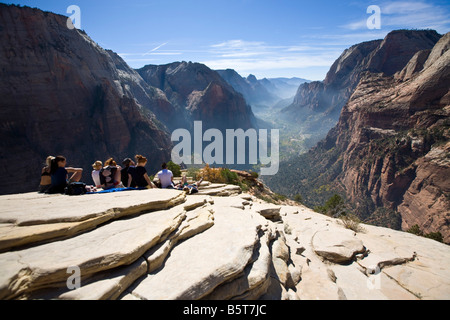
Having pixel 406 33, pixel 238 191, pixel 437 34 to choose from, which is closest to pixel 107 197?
pixel 238 191

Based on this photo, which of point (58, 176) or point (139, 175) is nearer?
point (58, 176)

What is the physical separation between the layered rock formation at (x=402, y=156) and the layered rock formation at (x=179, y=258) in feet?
153

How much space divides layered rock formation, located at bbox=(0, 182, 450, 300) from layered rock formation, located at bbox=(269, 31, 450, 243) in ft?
153

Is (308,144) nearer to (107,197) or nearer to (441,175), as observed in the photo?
(441,175)

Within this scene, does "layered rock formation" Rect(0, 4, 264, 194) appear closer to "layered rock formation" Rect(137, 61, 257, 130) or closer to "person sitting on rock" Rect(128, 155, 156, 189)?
"person sitting on rock" Rect(128, 155, 156, 189)

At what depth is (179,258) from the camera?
4703 millimetres

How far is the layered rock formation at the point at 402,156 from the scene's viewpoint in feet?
157

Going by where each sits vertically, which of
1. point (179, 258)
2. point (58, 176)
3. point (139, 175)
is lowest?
point (179, 258)

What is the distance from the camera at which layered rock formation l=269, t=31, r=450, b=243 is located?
4784cm

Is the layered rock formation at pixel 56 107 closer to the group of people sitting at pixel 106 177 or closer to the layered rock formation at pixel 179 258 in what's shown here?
the group of people sitting at pixel 106 177

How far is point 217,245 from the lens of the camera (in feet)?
17.0

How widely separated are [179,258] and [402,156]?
7545cm

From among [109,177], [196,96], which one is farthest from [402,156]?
[196,96]

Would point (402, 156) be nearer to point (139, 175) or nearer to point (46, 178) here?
point (139, 175)
